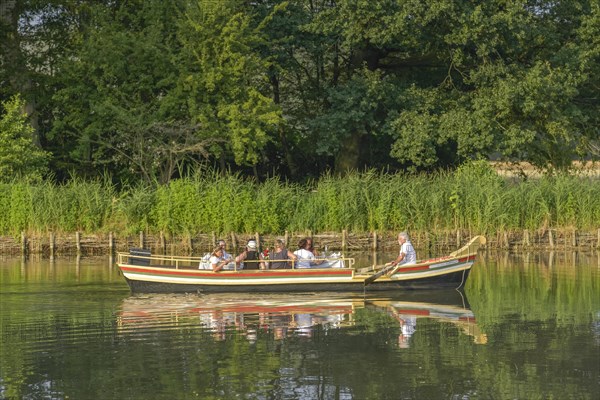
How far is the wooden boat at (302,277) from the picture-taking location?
29.2 meters

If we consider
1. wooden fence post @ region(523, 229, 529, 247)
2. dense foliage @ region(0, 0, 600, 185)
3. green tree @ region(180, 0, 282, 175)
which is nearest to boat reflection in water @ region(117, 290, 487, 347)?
wooden fence post @ region(523, 229, 529, 247)

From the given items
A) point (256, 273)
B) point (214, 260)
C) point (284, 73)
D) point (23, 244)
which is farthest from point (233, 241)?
point (284, 73)

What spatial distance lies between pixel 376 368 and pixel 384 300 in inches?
381

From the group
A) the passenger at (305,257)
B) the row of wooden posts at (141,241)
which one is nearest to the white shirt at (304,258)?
the passenger at (305,257)

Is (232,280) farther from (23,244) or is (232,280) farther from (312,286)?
(23,244)

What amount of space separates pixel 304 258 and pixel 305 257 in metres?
0.24

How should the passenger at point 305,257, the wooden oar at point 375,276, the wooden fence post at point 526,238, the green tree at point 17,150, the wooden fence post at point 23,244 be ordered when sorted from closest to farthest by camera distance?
the wooden oar at point 375,276
the passenger at point 305,257
the wooden fence post at point 23,244
the wooden fence post at point 526,238
the green tree at point 17,150

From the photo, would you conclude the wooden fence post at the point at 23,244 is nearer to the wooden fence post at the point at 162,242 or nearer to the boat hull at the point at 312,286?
the wooden fence post at the point at 162,242

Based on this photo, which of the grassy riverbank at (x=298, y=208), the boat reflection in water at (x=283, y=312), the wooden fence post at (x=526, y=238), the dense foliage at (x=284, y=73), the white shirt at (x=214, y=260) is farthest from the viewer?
the dense foliage at (x=284, y=73)

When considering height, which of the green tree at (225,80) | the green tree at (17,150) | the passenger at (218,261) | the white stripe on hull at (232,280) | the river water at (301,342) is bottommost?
the river water at (301,342)

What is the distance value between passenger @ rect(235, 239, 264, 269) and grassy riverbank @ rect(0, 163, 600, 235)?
1072 centimetres

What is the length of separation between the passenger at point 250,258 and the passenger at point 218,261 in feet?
1.17

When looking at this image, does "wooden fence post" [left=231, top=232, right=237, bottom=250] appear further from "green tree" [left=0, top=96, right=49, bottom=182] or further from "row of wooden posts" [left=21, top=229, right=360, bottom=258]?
"green tree" [left=0, top=96, right=49, bottom=182]

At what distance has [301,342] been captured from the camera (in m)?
21.5
